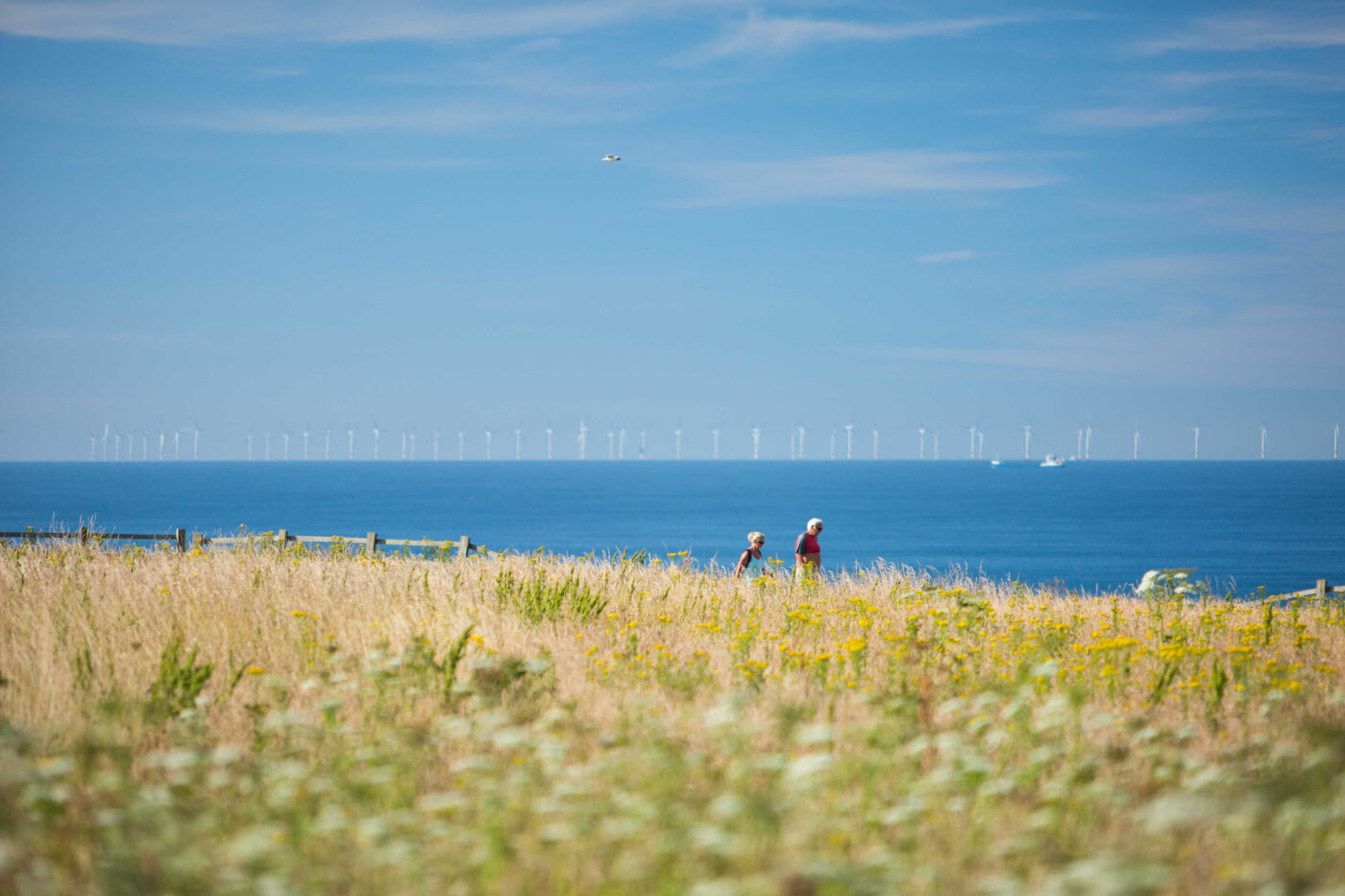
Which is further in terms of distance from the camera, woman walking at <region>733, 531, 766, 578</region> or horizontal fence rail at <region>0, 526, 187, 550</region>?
horizontal fence rail at <region>0, 526, 187, 550</region>

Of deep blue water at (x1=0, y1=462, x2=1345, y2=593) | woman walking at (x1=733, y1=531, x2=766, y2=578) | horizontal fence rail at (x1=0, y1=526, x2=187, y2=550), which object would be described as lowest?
deep blue water at (x1=0, y1=462, x2=1345, y2=593)

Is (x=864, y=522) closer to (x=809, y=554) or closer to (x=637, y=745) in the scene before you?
(x=809, y=554)

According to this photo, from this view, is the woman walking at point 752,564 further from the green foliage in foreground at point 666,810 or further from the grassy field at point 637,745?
the green foliage in foreground at point 666,810

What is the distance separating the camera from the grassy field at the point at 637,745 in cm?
427

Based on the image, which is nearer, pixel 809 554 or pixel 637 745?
pixel 637 745

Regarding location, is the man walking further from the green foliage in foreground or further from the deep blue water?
the deep blue water

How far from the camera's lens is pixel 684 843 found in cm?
410

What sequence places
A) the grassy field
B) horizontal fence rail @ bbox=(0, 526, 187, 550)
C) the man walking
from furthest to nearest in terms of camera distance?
horizontal fence rail @ bbox=(0, 526, 187, 550) → the man walking → the grassy field

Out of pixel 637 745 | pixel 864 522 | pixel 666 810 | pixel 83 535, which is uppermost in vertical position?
pixel 666 810

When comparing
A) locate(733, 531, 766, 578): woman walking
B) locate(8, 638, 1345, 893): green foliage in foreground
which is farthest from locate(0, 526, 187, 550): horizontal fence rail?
locate(8, 638, 1345, 893): green foliage in foreground

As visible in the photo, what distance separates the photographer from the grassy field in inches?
168

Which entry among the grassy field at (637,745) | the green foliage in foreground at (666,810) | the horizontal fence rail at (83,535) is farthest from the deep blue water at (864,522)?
the green foliage in foreground at (666,810)

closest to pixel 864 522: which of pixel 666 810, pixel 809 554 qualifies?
pixel 809 554

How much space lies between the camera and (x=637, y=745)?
588 cm
